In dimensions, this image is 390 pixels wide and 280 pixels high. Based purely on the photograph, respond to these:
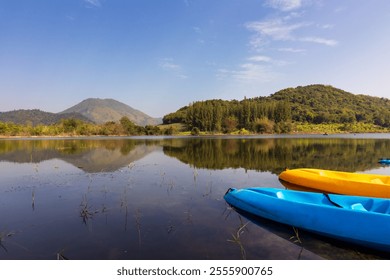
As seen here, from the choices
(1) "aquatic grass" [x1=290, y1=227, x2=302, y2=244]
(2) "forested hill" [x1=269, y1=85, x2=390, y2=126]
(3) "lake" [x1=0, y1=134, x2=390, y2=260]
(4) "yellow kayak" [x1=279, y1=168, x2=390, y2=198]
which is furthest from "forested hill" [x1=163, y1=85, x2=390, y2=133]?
(1) "aquatic grass" [x1=290, y1=227, x2=302, y2=244]

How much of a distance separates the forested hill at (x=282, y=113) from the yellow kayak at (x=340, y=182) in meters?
93.1

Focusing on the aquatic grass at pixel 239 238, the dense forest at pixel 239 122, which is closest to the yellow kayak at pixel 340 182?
the aquatic grass at pixel 239 238

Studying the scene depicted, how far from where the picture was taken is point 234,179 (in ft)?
49.2

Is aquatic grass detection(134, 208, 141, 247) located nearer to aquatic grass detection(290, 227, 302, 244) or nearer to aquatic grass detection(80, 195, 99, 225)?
aquatic grass detection(80, 195, 99, 225)

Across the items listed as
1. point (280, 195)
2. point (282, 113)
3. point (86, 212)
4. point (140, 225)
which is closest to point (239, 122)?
point (282, 113)

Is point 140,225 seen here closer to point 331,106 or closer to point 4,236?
point 4,236

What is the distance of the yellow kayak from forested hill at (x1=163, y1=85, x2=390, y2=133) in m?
93.1

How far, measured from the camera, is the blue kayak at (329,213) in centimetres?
602

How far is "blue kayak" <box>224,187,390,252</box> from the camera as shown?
237 inches

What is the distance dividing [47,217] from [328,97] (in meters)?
188

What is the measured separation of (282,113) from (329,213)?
114 meters

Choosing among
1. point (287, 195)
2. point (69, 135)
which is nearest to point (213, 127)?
point (69, 135)

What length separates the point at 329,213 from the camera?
6.71 m

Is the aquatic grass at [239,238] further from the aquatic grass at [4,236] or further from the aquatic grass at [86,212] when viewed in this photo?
the aquatic grass at [4,236]
